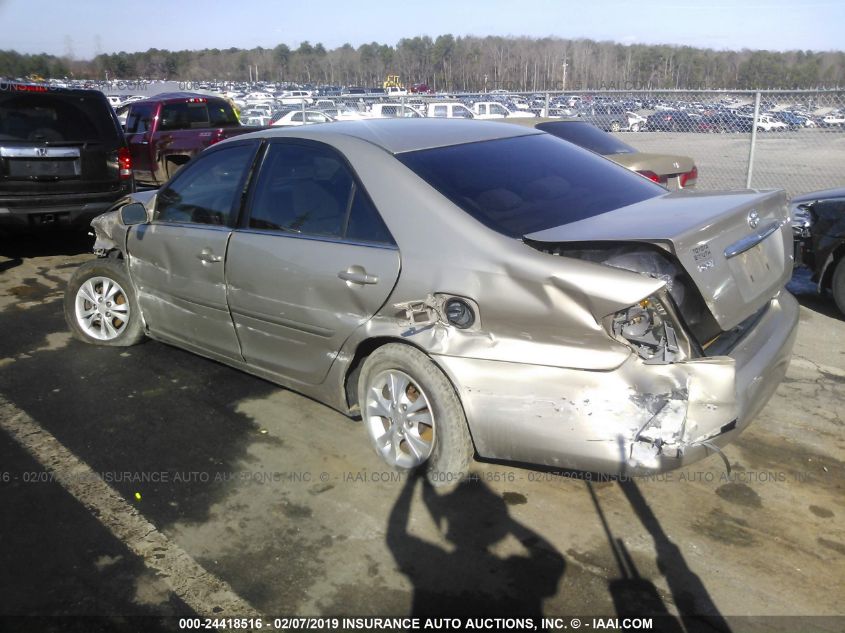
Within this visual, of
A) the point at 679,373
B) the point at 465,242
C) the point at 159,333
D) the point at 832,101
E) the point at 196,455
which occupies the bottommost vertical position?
the point at 196,455

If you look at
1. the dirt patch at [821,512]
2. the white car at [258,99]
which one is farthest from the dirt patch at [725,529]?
the white car at [258,99]

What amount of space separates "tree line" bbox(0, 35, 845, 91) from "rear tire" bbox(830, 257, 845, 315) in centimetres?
2620

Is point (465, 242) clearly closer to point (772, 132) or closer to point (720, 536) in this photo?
point (720, 536)

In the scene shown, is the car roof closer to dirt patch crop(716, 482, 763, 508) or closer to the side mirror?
the side mirror

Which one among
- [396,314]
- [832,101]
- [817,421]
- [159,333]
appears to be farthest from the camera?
[832,101]

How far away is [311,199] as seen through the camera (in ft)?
13.0

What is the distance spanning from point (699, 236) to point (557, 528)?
1350mm

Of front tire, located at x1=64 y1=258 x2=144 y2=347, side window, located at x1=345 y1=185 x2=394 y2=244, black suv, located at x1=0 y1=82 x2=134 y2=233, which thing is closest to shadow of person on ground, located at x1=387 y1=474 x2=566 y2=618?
side window, located at x1=345 y1=185 x2=394 y2=244

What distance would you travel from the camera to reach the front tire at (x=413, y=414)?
10.9 feet

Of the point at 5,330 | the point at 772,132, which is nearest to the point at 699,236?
the point at 5,330

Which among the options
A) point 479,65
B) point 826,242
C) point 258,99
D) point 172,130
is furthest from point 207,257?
point 479,65

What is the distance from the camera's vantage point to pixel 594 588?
112 inches

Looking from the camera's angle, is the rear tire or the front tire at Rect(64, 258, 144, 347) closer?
the front tire at Rect(64, 258, 144, 347)

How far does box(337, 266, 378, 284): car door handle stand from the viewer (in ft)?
11.5
